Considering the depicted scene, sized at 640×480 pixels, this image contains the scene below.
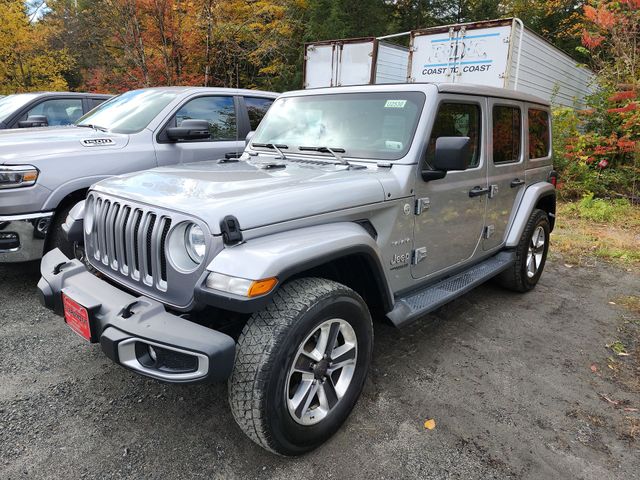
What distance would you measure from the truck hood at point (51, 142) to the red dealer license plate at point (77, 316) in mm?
2160

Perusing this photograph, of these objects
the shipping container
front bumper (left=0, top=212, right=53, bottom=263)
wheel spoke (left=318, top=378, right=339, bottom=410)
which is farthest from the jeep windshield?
the shipping container

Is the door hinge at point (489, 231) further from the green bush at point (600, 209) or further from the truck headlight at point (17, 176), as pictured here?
the green bush at point (600, 209)

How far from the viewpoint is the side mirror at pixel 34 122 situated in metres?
5.88

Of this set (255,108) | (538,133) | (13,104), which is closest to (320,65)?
(255,108)

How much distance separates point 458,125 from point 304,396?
229 cm

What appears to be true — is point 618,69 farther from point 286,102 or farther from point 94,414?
point 94,414

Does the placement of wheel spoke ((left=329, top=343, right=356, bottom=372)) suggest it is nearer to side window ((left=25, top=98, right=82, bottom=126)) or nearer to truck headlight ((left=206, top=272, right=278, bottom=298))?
truck headlight ((left=206, top=272, right=278, bottom=298))

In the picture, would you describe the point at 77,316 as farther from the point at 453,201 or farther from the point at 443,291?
the point at 453,201

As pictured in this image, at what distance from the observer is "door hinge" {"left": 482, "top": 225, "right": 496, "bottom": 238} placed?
→ 3878 mm

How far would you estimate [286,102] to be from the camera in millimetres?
3799

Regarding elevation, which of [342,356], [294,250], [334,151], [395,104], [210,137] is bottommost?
[342,356]

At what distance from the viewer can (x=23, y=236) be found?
12.5ft

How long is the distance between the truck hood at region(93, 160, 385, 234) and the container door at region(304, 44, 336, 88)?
8.47 m

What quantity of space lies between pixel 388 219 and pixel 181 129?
107 inches
